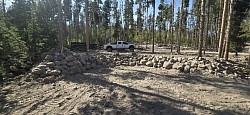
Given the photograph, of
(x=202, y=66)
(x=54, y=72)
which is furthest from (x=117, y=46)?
(x=54, y=72)

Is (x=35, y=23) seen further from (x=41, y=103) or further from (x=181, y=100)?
(x=181, y=100)

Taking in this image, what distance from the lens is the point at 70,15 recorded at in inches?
1623

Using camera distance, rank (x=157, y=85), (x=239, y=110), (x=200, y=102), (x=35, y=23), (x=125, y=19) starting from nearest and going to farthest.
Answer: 1. (x=239, y=110)
2. (x=200, y=102)
3. (x=157, y=85)
4. (x=35, y=23)
5. (x=125, y=19)

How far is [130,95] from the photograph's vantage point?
8.05 metres

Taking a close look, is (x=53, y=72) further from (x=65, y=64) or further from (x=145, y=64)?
(x=145, y=64)

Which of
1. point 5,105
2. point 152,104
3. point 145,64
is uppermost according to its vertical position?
point 145,64

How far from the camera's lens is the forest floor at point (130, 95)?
22.5 feet

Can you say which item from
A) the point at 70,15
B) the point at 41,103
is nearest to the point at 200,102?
the point at 41,103

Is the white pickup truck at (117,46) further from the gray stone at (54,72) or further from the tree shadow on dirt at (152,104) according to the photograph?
the tree shadow on dirt at (152,104)

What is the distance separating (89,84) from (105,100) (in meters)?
2.43

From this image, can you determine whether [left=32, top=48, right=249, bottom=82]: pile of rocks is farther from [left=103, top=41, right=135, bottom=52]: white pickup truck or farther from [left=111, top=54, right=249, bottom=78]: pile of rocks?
[left=103, top=41, right=135, bottom=52]: white pickup truck

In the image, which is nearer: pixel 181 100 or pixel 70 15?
pixel 181 100

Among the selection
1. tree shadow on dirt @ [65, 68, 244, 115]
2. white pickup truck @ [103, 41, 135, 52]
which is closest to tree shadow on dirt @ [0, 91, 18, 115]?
tree shadow on dirt @ [65, 68, 244, 115]

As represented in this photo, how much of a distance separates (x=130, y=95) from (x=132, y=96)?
0.12m
